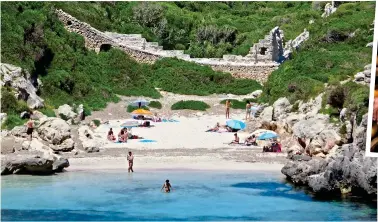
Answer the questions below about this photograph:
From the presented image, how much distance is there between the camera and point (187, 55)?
47438mm

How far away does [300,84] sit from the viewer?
111 ft

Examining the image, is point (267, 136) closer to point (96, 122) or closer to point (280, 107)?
point (280, 107)

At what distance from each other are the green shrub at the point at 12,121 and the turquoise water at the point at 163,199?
17.1 feet

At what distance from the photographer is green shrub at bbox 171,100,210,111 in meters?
38.1

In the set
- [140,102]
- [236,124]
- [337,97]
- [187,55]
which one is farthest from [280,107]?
[187,55]

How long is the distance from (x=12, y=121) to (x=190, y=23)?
2906cm

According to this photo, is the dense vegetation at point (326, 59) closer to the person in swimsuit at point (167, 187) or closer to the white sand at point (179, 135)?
the white sand at point (179, 135)

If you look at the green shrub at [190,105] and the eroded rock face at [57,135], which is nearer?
the eroded rock face at [57,135]

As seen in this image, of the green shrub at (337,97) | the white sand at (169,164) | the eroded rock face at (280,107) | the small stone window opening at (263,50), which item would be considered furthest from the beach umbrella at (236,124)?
the small stone window opening at (263,50)

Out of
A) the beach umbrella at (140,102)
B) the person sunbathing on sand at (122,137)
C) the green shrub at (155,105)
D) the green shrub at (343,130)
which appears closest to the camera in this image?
the green shrub at (343,130)

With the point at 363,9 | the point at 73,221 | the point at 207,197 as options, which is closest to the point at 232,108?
the point at 363,9

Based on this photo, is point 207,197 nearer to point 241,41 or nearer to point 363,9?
point 363,9

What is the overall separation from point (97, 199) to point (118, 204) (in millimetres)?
802

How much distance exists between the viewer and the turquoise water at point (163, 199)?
63.2 feet
